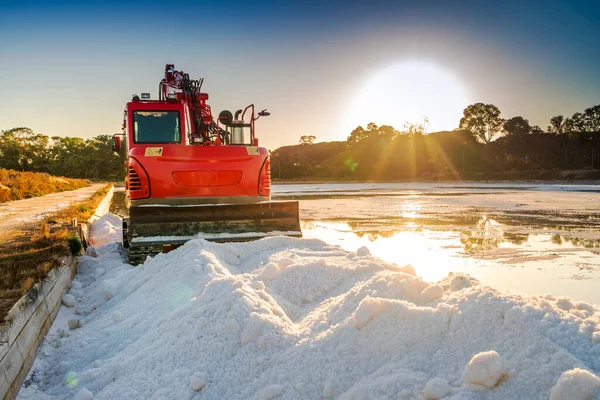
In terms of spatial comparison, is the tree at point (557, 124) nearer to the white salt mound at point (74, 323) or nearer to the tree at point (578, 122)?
the tree at point (578, 122)

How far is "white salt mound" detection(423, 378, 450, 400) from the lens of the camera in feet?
7.81

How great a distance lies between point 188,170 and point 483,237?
635 centimetres

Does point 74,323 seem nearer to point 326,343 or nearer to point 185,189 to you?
point 326,343

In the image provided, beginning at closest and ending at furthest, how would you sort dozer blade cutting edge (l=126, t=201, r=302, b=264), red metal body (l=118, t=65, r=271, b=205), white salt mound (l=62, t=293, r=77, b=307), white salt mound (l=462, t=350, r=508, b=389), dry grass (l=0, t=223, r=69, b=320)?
white salt mound (l=462, t=350, r=508, b=389) < dry grass (l=0, t=223, r=69, b=320) < white salt mound (l=62, t=293, r=77, b=307) < dozer blade cutting edge (l=126, t=201, r=302, b=264) < red metal body (l=118, t=65, r=271, b=205)

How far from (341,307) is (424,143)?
77.1m

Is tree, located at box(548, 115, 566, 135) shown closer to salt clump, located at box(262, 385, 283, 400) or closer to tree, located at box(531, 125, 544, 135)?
tree, located at box(531, 125, 544, 135)

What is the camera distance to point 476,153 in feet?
247

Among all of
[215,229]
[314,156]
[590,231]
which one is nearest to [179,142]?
[215,229]

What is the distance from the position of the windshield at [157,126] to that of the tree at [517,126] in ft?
282

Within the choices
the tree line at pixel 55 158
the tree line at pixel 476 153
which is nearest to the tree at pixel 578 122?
the tree line at pixel 476 153

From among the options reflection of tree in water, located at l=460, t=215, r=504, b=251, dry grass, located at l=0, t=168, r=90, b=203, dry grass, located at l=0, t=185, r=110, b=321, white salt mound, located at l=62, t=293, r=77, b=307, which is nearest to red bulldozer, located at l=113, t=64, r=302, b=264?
dry grass, located at l=0, t=185, r=110, b=321

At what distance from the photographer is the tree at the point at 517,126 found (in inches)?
3337

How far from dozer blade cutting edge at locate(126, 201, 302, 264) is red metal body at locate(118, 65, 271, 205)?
2.00 ft

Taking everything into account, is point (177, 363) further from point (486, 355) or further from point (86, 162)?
point (86, 162)
